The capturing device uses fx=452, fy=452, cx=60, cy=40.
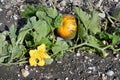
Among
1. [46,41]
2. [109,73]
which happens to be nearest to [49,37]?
[46,41]

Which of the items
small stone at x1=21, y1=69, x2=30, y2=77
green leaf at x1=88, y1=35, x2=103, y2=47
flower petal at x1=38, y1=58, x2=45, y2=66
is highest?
green leaf at x1=88, y1=35, x2=103, y2=47

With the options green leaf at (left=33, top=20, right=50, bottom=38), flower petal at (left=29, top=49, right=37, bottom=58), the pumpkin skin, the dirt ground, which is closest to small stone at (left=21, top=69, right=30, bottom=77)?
the dirt ground

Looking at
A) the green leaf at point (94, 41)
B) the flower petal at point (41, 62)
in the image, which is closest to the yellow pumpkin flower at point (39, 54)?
the flower petal at point (41, 62)

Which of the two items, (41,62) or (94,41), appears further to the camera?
(94,41)

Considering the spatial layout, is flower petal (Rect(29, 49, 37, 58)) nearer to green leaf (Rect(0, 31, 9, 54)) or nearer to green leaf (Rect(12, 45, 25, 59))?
green leaf (Rect(12, 45, 25, 59))

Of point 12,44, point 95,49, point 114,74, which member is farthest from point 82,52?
point 12,44

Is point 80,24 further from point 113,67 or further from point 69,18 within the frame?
point 113,67

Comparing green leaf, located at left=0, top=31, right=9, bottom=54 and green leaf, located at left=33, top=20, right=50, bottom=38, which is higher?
green leaf, located at left=33, top=20, right=50, bottom=38

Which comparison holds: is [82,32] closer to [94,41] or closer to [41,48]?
[94,41]

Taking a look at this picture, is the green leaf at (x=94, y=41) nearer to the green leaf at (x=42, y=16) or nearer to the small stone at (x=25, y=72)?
the green leaf at (x=42, y=16)
